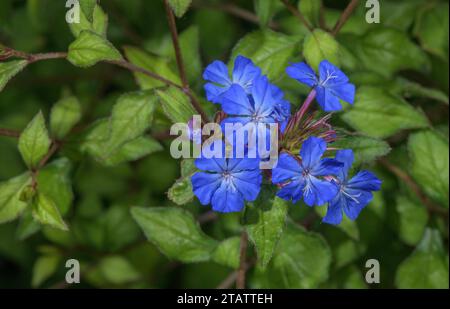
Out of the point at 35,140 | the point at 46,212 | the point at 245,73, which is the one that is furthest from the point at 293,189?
the point at 35,140

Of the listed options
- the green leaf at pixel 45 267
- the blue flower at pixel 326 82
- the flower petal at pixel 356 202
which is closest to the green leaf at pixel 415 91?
the blue flower at pixel 326 82

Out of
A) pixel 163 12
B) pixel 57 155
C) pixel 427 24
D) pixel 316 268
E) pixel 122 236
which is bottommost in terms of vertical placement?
pixel 316 268

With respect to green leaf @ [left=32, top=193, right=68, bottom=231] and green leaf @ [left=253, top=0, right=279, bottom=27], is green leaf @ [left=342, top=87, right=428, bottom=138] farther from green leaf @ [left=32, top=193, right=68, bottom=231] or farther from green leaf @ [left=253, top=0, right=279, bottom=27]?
green leaf @ [left=32, top=193, right=68, bottom=231]

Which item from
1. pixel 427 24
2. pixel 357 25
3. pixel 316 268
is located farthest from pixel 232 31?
pixel 316 268

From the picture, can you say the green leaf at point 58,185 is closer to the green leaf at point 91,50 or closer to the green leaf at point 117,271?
the green leaf at point 91,50

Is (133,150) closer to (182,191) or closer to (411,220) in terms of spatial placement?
(182,191)

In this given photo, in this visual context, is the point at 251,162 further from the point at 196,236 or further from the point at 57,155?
the point at 57,155

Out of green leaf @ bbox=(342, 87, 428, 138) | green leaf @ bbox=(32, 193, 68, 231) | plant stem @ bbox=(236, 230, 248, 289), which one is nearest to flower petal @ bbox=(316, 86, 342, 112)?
green leaf @ bbox=(342, 87, 428, 138)
